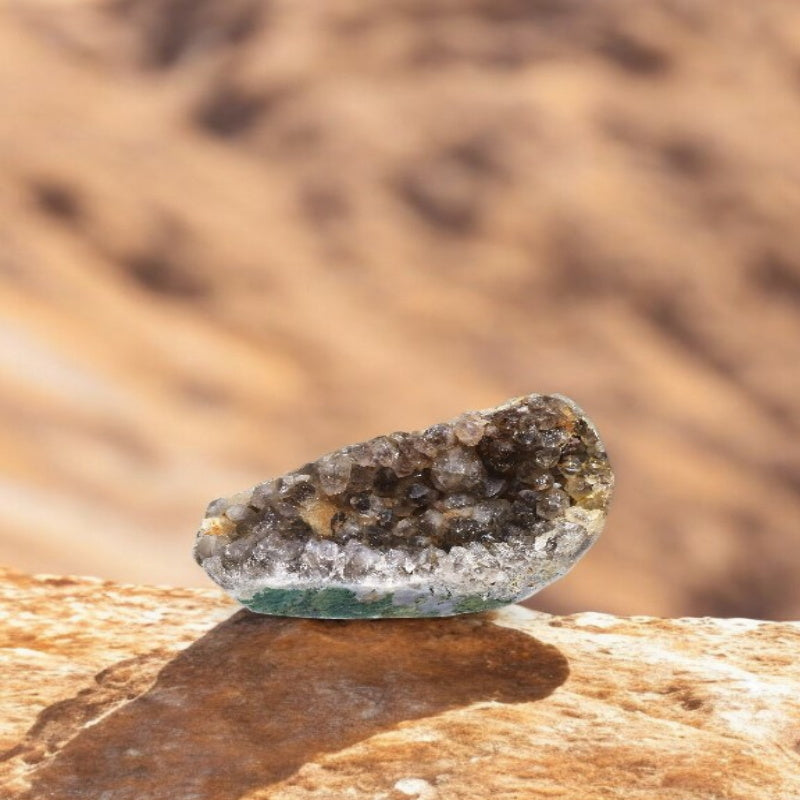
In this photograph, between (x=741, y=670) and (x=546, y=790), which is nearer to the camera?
(x=546, y=790)

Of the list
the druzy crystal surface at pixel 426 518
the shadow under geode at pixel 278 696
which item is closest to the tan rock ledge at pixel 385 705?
the shadow under geode at pixel 278 696

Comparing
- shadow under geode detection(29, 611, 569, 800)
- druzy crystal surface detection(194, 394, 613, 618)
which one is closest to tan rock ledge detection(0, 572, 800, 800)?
shadow under geode detection(29, 611, 569, 800)

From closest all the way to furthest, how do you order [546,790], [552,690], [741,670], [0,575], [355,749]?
1. [546,790]
2. [355,749]
3. [552,690]
4. [741,670]
5. [0,575]

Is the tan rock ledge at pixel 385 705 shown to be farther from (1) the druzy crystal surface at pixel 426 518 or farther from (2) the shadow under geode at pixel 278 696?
(1) the druzy crystal surface at pixel 426 518

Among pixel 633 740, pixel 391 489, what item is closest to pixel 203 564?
pixel 391 489

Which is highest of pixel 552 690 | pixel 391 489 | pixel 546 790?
pixel 391 489

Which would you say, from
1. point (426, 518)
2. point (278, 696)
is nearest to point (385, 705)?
point (278, 696)

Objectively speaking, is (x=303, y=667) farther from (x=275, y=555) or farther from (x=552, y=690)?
(x=552, y=690)
